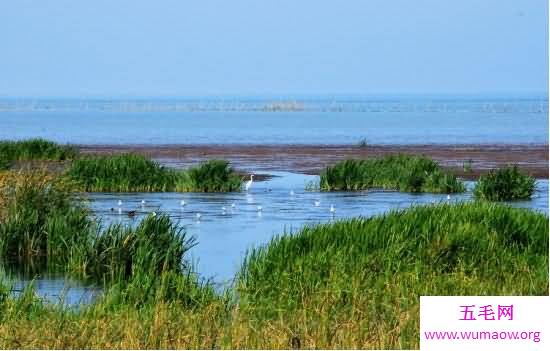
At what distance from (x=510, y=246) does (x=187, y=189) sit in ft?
75.9

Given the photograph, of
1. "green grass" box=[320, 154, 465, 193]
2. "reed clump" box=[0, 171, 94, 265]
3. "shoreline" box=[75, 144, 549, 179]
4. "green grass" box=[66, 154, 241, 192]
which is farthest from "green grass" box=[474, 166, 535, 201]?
"reed clump" box=[0, 171, 94, 265]

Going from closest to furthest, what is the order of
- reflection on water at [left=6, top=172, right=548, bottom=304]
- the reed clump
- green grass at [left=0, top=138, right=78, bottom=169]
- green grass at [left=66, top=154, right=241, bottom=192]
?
the reed clump
reflection on water at [left=6, top=172, right=548, bottom=304]
green grass at [left=66, top=154, right=241, bottom=192]
green grass at [left=0, top=138, right=78, bottom=169]

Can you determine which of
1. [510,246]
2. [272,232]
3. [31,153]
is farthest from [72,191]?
[31,153]

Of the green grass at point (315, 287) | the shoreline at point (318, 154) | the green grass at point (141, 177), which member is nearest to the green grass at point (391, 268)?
the green grass at point (315, 287)

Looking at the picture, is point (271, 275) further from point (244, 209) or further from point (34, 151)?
point (34, 151)

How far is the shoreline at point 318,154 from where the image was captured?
6072 centimetres

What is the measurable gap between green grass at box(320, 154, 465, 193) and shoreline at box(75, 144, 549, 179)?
6.16 m

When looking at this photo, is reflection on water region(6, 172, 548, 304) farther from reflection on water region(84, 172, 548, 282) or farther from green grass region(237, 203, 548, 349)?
green grass region(237, 203, 548, 349)

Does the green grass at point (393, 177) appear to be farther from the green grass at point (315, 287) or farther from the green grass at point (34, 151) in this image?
the green grass at point (315, 287)

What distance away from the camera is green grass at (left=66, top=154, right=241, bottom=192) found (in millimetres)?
44219

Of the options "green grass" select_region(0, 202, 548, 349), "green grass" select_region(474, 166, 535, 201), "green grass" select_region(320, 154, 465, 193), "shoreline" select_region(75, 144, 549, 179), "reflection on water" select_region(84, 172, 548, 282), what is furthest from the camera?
"shoreline" select_region(75, 144, 549, 179)

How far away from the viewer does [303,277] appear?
1970cm

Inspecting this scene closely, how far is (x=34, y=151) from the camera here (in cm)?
5544

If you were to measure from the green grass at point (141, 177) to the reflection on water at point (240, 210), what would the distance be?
0.77 metres
